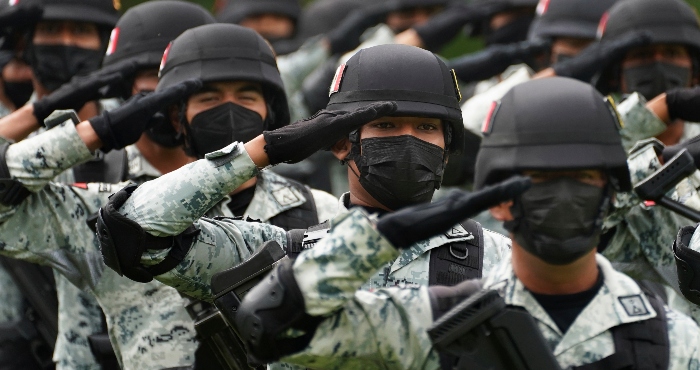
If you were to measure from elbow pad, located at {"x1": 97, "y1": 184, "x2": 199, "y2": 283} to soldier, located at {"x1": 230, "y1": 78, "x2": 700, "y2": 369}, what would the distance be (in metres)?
0.83

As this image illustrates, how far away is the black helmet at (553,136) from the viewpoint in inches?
154

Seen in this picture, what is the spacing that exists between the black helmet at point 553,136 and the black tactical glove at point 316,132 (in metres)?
0.52

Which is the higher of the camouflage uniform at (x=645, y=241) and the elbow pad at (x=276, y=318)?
the elbow pad at (x=276, y=318)

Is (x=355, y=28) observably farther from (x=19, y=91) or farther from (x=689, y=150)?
(x=689, y=150)

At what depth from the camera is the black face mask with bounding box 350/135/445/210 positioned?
467cm

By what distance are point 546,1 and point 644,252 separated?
10.9ft

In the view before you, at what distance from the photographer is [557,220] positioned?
12.7 ft

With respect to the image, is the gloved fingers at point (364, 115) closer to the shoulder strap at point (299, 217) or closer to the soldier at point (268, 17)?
the shoulder strap at point (299, 217)

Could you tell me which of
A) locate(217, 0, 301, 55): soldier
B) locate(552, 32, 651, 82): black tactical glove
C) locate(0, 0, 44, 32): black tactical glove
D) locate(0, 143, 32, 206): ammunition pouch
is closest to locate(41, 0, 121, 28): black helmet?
locate(0, 0, 44, 32): black tactical glove

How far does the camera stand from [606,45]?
7594 mm

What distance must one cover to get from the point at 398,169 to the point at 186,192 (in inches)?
27.0

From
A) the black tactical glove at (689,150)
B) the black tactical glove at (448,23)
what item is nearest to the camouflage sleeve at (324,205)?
the black tactical glove at (689,150)

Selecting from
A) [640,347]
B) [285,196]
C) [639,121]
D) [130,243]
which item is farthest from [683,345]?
[639,121]

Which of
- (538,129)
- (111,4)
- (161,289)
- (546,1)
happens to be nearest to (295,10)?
(546,1)
